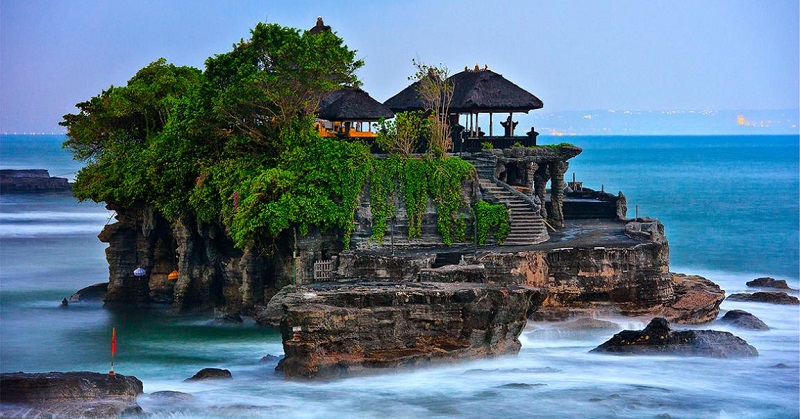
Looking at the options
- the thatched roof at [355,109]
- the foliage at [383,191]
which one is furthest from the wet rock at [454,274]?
the thatched roof at [355,109]

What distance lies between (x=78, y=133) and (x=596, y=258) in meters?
21.5

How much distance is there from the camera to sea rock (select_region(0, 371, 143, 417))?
3272cm

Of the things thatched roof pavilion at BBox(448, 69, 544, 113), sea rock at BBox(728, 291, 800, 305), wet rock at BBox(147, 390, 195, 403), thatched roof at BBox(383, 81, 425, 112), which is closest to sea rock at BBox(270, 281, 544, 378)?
wet rock at BBox(147, 390, 195, 403)

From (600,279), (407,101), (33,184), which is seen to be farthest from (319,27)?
(33,184)

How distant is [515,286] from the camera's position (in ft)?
133

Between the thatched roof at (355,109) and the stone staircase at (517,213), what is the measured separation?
4510 millimetres

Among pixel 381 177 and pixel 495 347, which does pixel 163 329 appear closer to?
pixel 381 177

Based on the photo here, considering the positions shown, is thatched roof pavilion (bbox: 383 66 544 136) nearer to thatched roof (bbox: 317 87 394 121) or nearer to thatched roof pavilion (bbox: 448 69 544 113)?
thatched roof pavilion (bbox: 448 69 544 113)

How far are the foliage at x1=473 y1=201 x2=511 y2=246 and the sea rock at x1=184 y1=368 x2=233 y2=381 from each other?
36.6ft

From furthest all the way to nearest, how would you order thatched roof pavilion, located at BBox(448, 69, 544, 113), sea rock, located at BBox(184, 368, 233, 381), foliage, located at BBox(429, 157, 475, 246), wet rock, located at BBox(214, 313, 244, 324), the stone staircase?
thatched roof pavilion, located at BBox(448, 69, 544, 113) < wet rock, located at BBox(214, 313, 244, 324) < the stone staircase < foliage, located at BBox(429, 157, 475, 246) < sea rock, located at BBox(184, 368, 233, 381)

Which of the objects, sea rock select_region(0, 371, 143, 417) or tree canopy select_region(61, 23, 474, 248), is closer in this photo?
sea rock select_region(0, 371, 143, 417)

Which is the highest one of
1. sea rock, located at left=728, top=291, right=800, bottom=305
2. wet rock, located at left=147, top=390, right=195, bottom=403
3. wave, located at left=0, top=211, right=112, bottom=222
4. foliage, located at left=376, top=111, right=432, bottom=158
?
foliage, located at left=376, top=111, right=432, bottom=158

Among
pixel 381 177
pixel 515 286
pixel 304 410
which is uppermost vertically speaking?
pixel 381 177

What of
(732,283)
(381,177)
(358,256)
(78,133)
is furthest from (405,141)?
(732,283)
